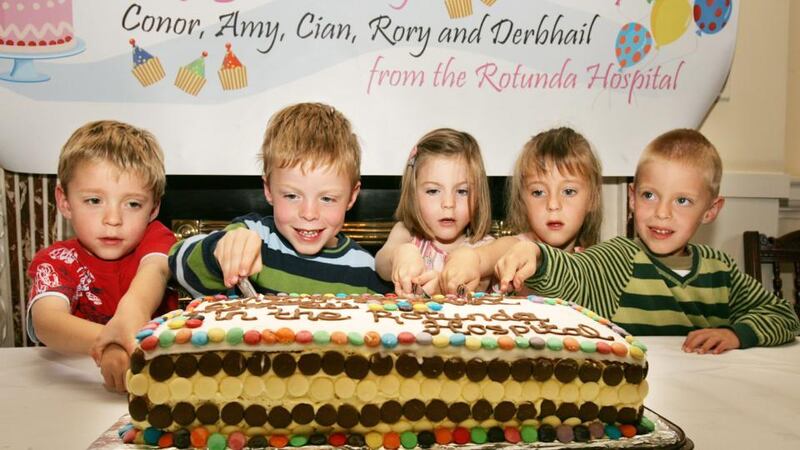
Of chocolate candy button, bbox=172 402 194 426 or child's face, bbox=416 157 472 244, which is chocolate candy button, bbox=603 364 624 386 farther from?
child's face, bbox=416 157 472 244

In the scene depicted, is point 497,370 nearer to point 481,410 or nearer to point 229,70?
point 481,410

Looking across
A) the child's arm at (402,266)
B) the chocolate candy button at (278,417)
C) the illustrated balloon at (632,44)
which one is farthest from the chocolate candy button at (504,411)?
the illustrated balloon at (632,44)

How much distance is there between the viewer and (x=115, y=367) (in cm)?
114

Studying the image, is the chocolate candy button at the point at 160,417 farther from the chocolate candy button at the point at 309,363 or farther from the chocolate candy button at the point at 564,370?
the chocolate candy button at the point at 564,370

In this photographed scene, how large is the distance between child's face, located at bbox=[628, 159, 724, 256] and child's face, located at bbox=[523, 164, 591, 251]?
0.18m

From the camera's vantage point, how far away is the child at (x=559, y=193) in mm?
1803

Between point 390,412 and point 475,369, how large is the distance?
14 centimetres

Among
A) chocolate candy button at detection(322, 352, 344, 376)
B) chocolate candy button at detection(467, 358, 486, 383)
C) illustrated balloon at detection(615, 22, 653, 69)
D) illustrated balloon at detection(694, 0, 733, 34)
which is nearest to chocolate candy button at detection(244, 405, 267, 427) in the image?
chocolate candy button at detection(322, 352, 344, 376)

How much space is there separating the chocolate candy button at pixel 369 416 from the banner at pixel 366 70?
4.26ft

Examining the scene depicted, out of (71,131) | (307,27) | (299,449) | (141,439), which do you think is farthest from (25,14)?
(299,449)

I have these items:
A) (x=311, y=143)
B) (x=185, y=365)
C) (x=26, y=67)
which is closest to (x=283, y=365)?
(x=185, y=365)

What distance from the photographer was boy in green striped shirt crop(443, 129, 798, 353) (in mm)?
1754

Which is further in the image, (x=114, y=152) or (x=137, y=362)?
(x=114, y=152)

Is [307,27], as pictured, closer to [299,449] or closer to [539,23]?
[539,23]
